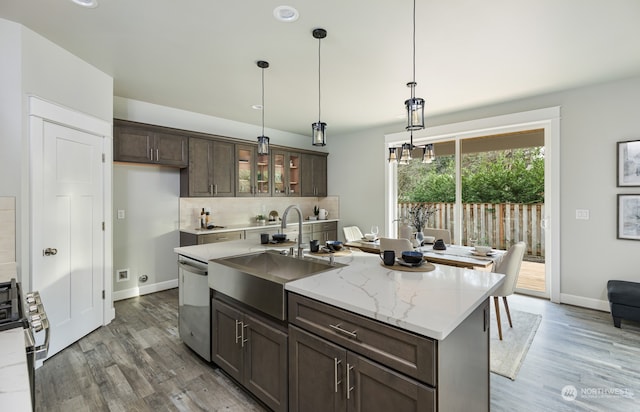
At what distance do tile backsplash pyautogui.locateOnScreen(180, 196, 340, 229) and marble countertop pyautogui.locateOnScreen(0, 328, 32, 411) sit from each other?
365 cm

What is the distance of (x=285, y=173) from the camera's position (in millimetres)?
5613

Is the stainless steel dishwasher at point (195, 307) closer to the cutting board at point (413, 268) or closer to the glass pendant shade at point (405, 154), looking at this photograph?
the cutting board at point (413, 268)

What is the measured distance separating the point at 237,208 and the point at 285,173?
1.09 metres

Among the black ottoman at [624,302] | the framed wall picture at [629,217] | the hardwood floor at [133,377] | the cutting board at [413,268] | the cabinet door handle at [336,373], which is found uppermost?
the framed wall picture at [629,217]

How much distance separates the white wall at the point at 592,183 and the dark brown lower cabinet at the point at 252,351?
3904 mm

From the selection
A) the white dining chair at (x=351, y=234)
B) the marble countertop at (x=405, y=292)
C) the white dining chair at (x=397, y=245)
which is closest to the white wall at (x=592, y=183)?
the white dining chair at (x=397, y=245)

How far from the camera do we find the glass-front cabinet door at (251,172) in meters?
4.95

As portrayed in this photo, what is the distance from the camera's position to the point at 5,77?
2232 millimetres

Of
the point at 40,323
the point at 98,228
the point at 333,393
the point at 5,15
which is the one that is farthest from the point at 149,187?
the point at 333,393

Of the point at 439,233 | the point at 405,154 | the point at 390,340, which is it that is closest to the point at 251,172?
the point at 405,154

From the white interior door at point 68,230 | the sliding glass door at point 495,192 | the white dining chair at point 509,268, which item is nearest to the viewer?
the white interior door at point 68,230

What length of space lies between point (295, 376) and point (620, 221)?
159 inches

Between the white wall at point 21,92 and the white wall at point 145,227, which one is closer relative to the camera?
the white wall at point 21,92

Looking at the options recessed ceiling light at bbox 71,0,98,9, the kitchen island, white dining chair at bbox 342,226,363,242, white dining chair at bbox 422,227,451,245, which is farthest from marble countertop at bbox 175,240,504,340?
white dining chair at bbox 342,226,363,242
